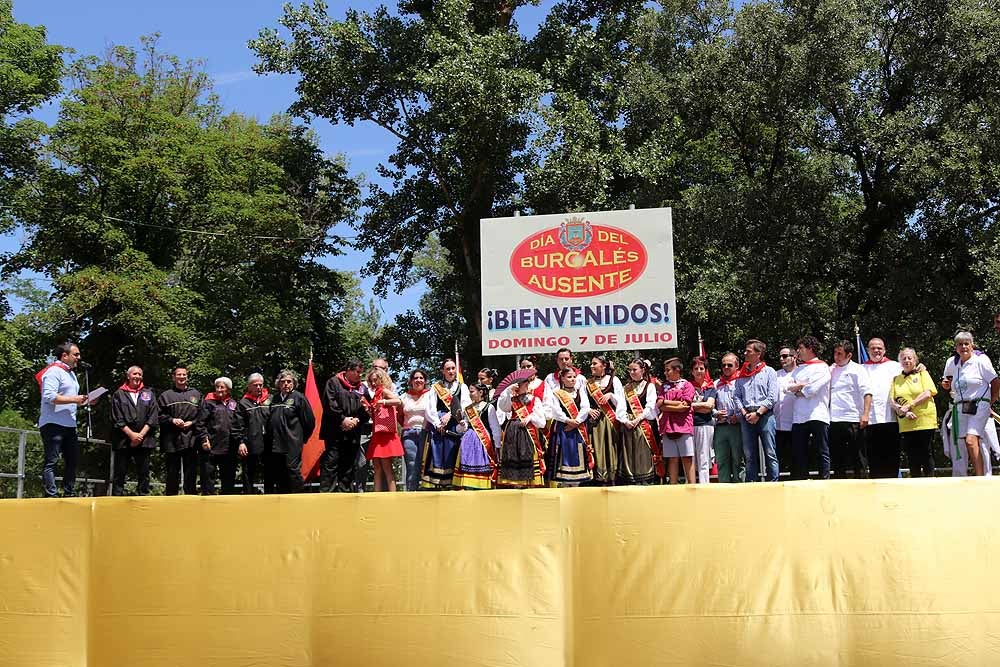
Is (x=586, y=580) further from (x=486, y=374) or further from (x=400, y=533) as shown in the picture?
(x=486, y=374)

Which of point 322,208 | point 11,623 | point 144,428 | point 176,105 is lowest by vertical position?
point 11,623

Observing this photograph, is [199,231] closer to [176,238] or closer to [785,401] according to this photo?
[176,238]

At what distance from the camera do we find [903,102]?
2341 cm

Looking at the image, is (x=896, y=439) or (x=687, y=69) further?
(x=687, y=69)

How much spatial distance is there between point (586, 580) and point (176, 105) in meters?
30.6

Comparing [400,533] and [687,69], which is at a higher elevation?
[687,69]

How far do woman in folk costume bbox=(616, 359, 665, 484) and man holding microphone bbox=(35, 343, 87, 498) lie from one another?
17.5 ft

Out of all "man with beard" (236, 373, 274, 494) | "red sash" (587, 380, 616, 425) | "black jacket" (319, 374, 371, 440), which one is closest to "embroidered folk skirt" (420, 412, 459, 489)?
"black jacket" (319, 374, 371, 440)

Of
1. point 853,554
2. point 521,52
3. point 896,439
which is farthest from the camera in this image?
point 521,52

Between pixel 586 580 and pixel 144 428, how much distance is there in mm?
6869

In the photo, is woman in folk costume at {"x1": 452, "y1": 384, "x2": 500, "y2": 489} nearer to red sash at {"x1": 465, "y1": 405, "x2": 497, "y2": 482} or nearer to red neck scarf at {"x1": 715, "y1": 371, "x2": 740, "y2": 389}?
red sash at {"x1": 465, "y1": 405, "x2": 497, "y2": 482}

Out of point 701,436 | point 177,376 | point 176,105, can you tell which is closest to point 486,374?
point 701,436

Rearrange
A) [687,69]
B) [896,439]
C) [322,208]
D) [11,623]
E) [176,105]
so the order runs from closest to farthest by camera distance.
A: [11,623]
[896,439]
[687,69]
[322,208]
[176,105]

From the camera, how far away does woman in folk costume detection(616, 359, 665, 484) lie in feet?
34.8
